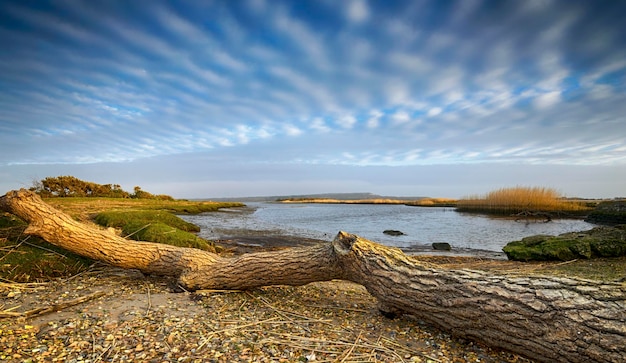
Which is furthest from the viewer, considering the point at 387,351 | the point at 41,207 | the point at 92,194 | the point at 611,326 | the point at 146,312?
the point at 92,194

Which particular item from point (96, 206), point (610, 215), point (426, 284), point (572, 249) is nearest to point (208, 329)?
point (426, 284)

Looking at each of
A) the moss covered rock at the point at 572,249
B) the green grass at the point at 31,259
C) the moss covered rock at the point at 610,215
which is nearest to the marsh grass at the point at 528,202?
the moss covered rock at the point at 610,215

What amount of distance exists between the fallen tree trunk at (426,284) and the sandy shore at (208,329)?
281 mm

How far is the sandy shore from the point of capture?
365 cm

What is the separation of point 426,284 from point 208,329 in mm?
2811

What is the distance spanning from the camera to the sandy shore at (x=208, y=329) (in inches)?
144

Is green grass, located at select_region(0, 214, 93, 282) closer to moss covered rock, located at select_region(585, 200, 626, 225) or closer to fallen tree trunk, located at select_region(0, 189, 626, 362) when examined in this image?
fallen tree trunk, located at select_region(0, 189, 626, 362)

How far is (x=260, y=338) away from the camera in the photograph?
405 cm

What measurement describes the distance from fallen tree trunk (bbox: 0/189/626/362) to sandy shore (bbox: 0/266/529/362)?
0.28 meters

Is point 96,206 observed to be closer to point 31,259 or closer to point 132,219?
point 132,219

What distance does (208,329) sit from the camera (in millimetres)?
4238

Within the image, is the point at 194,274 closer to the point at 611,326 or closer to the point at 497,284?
the point at 497,284

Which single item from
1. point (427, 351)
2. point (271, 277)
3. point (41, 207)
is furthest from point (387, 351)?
point (41, 207)

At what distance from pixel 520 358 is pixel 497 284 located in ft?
2.62
